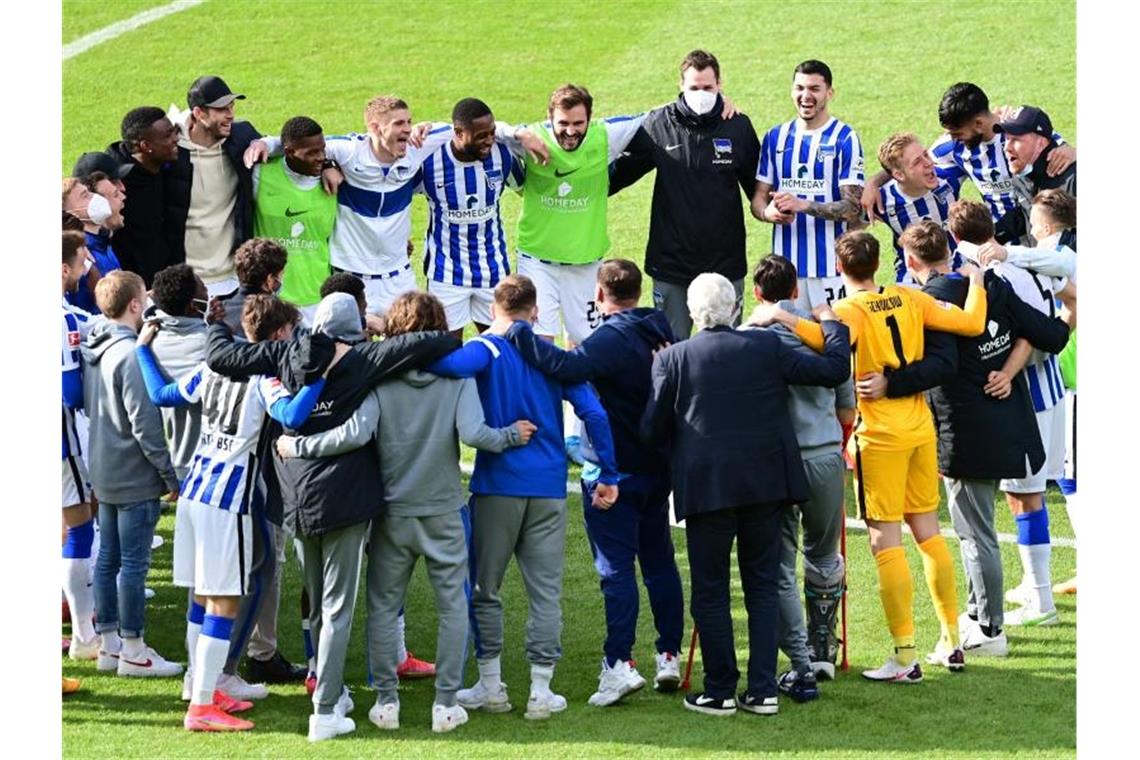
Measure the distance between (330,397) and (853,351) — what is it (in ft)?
7.38

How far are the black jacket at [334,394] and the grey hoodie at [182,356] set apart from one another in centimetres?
47

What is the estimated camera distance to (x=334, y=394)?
759 cm

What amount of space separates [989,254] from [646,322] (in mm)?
1662

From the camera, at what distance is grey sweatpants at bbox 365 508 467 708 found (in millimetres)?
7742

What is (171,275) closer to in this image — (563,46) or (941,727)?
(941,727)

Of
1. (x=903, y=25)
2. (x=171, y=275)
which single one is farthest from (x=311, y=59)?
(x=171, y=275)

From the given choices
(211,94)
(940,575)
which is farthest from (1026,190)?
(211,94)

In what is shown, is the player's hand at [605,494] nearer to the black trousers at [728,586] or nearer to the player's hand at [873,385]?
the black trousers at [728,586]

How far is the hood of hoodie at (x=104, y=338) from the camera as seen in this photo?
826 cm

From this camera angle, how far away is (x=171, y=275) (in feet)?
26.9

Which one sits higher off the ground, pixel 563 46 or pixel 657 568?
pixel 563 46

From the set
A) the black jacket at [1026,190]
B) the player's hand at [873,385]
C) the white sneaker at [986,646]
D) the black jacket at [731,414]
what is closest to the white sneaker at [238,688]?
the black jacket at [731,414]

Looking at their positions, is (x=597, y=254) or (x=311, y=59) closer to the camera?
(x=597, y=254)

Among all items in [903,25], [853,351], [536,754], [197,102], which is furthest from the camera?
[903,25]
